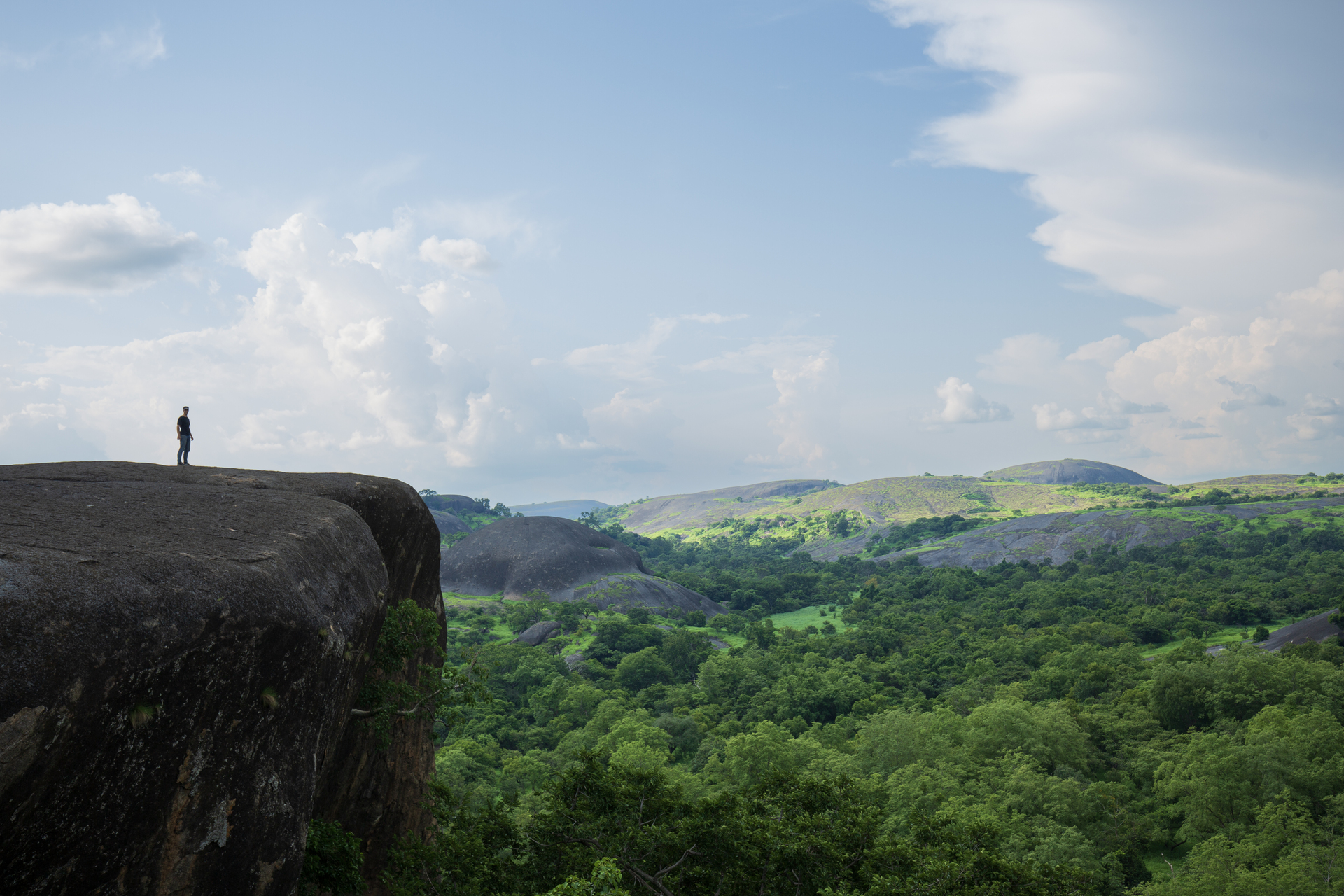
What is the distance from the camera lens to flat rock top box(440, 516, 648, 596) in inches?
3579

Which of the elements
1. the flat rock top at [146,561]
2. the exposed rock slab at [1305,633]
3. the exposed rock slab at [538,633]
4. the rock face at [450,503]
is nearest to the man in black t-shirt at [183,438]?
the flat rock top at [146,561]

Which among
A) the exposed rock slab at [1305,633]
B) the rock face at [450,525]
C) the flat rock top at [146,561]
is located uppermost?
the flat rock top at [146,561]

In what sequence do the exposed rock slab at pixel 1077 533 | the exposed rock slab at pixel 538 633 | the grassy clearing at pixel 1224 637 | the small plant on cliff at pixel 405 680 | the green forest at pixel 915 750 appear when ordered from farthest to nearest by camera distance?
the exposed rock slab at pixel 1077 533 → the exposed rock slab at pixel 538 633 → the grassy clearing at pixel 1224 637 → the green forest at pixel 915 750 → the small plant on cliff at pixel 405 680

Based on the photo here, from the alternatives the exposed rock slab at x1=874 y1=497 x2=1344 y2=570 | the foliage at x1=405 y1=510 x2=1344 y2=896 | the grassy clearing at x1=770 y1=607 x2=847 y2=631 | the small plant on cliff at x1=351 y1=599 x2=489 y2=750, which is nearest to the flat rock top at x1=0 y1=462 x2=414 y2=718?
the small plant on cliff at x1=351 y1=599 x2=489 y2=750

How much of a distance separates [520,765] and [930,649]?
39001mm

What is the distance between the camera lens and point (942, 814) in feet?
55.5

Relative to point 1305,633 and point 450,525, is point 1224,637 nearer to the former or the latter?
point 1305,633

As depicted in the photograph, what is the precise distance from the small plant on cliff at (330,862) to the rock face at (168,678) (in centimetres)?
216

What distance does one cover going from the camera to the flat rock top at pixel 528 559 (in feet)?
298

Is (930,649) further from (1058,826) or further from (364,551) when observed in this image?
(364,551)

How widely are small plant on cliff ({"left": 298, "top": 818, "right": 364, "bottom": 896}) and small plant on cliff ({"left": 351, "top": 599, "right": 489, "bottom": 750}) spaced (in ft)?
4.58

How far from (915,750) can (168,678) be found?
31308mm

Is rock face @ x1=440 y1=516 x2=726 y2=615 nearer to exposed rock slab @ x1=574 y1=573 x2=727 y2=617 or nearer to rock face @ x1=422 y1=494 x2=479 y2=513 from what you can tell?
exposed rock slab @ x1=574 y1=573 x2=727 y2=617

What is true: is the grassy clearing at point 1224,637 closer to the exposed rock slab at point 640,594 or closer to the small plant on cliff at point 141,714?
the exposed rock slab at point 640,594
